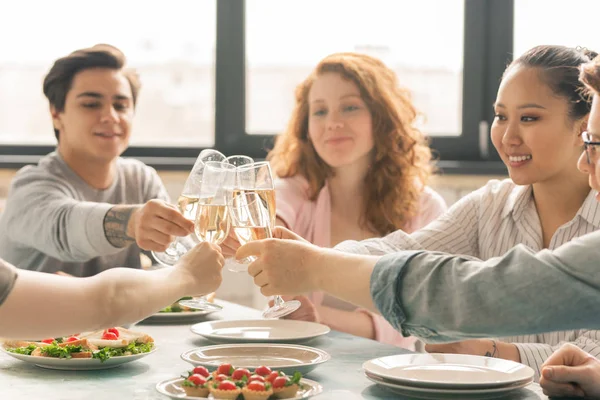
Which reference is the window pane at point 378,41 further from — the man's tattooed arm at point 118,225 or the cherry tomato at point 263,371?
the cherry tomato at point 263,371

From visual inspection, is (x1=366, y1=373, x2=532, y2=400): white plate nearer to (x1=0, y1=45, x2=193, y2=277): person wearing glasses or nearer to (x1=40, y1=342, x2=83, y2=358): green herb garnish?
(x1=40, y1=342, x2=83, y2=358): green herb garnish

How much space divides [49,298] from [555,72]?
1391 mm

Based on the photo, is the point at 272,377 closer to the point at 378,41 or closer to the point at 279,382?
the point at 279,382

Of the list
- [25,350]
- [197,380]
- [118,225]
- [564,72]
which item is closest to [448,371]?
[197,380]

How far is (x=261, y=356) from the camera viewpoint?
65.2 inches

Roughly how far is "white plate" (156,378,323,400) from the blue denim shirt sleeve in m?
0.19

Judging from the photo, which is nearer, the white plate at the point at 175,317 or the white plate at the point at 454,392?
the white plate at the point at 454,392

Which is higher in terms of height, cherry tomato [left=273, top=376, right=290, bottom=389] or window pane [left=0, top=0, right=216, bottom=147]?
window pane [left=0, top=0, right=216, bottom=147]

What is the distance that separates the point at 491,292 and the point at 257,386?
0.39 m

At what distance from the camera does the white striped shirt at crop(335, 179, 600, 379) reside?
2.07m

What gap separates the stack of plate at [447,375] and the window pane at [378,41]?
105 inches

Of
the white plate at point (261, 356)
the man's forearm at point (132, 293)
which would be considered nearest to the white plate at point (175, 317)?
the white plate at point (261, 356)

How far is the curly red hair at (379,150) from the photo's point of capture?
9.73 ft

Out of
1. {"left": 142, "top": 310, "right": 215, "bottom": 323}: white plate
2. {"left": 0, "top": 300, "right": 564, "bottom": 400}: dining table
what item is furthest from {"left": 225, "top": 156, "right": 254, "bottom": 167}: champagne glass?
{"left": 142, "top": 310, "right": 215, "bottom": 323}: white plate
